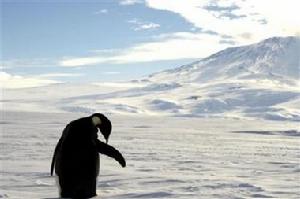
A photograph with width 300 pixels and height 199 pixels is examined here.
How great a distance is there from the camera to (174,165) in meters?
9.87

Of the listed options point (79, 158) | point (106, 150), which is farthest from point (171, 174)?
point (79, 158)

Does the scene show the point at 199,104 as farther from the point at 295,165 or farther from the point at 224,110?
the point at 295,165

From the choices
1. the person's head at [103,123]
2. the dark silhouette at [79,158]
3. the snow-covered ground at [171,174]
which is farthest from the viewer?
the snow-covered ground at [171,174]

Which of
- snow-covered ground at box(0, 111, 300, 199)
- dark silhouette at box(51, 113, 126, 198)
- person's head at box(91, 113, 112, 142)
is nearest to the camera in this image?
person's head at box(91, 113, 112, 142)

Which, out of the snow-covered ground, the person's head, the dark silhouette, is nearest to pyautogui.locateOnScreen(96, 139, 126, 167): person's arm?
the dark silhouette

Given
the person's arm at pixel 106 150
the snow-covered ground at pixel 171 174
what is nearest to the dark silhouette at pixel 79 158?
the person's arm at pixel 106 150

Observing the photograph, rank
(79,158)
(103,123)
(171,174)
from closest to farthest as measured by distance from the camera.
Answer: (103,123)
(79,158)
(171,174)

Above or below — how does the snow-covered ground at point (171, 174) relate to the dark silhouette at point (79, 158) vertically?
below

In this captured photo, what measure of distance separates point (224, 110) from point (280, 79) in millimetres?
94469

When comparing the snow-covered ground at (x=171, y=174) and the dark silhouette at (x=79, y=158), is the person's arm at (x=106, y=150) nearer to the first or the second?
the dark silhouette at (x=79, y=158)

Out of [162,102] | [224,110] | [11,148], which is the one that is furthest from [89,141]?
[162,102]

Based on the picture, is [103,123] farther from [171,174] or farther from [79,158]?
[171,174]

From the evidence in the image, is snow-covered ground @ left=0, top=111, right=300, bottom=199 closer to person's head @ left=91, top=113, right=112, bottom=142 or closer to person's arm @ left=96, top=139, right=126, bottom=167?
person's arm @ left=96, top=139, right=126, bottom=167

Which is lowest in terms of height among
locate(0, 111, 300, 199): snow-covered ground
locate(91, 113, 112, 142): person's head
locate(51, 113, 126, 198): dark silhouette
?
locate(0, 111, 300, 199): snow-covered ground
